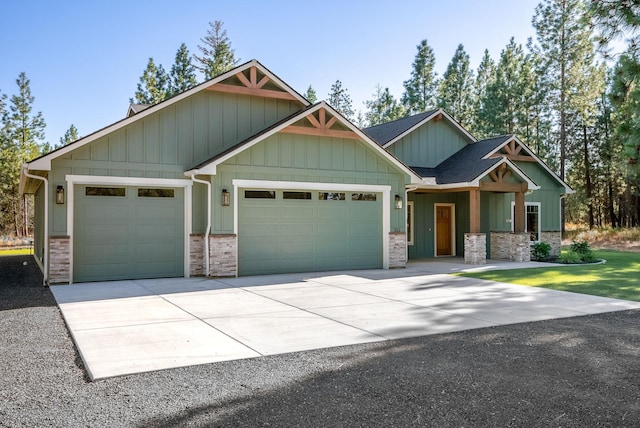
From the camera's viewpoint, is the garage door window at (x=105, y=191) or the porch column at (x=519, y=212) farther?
the porch column at (x=519, y=212)

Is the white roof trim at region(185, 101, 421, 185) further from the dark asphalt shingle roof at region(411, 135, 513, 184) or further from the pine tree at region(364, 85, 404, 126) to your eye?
the pine tree at region(364, 85, 404, 126)

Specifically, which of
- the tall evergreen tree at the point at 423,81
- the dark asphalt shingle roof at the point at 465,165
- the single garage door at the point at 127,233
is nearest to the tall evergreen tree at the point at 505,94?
the tall evergreen tree at the point at 423,81

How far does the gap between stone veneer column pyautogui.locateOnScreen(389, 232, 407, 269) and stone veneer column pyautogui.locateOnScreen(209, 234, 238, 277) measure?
465 centimetres

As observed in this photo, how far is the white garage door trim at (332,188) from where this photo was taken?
12094 mm

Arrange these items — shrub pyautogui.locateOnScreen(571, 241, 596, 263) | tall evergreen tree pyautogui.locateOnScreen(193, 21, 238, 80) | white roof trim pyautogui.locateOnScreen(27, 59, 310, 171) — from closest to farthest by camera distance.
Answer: white roof trim pyautogui.locateOnScreen(27, 59, 310, 171) → shrub pyautogui.locateOnScreen(571, 241, 596, 263) → tall evergreen tree pyautogui.locateOnScreen(193, 21, 238, 80)

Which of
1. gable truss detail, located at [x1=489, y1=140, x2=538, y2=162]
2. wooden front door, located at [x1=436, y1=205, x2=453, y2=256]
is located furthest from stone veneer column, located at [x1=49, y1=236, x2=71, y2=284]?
gable truss detail, located at [x1=489, y1=140, x2=538, y2=162]

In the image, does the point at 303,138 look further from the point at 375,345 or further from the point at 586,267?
the point at 586,267

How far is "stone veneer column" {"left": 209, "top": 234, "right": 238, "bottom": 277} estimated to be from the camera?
11.8 metres

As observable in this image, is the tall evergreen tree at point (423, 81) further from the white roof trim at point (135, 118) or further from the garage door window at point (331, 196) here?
the garage door window at point (331, 196)

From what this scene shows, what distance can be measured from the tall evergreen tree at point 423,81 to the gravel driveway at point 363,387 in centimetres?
3097

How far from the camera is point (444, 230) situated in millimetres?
18844

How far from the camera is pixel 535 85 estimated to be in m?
30.2

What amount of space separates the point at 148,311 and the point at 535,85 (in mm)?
29231

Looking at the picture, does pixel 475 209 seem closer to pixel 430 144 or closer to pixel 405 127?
pixel 430 144
